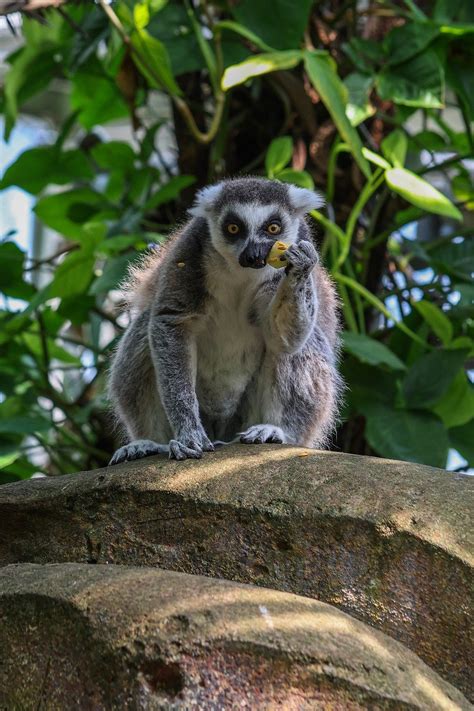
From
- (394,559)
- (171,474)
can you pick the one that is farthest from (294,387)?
(394,559)

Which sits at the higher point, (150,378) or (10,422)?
(150,378)

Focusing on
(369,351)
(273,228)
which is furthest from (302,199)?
(369,351)

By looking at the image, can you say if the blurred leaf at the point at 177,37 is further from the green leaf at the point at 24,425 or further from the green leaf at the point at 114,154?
the green leaf at the point at 24,425

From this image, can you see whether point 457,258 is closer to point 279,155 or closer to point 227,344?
point 279,155

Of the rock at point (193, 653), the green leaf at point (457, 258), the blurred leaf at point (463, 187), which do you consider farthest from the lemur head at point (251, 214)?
the blurred leaf at point (463, 187)

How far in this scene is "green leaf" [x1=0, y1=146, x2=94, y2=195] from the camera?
7.24m

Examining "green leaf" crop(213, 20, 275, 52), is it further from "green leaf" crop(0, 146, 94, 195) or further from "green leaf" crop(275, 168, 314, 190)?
"green leaf" crop(0, 146, 94, 195)

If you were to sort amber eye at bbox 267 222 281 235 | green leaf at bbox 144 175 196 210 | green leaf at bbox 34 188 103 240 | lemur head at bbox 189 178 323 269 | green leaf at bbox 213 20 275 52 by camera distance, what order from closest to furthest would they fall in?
lemur head at bbox 189 178 323 269 → amber eye at bbox 267 222 281 235 → green leaf at bbox 213 20 275 52 → green leaf at bbox 144 175 196 210 → green leaf at bbox 34 188 103 240

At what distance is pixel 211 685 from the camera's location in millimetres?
2648

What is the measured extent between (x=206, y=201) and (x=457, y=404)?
1980 mm

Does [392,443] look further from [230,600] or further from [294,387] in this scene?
[230,600]

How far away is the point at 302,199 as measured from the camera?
514 centimetres

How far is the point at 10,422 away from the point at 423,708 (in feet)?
12.3

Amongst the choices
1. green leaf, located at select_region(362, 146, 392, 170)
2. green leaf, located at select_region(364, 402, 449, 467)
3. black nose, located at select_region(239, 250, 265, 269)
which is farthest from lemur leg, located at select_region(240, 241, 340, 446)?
green leaf, located at select_region(362, 146, 392, 170)
